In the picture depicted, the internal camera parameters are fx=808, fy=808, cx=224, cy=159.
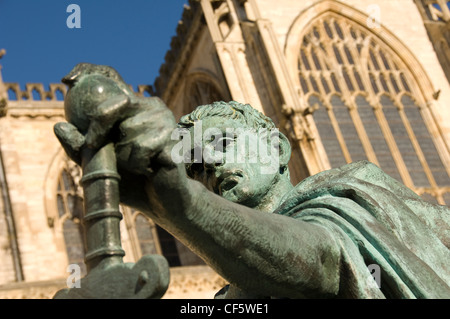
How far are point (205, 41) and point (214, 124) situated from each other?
15.4 metres

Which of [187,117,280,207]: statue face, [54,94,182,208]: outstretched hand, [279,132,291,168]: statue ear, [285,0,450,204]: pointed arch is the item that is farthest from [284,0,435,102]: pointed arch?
[54,94,182,208]: outstretched hand

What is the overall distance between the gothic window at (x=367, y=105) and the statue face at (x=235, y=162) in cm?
1283

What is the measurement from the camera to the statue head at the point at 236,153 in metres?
1.66

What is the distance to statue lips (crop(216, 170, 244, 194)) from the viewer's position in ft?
5.40

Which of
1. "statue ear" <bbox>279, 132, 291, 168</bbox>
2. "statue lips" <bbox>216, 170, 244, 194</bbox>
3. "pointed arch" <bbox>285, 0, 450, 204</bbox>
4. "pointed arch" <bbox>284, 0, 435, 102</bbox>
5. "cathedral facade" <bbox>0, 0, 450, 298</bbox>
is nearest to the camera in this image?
"statue lips" <bbox>216, 170, 244, 194</bbox>

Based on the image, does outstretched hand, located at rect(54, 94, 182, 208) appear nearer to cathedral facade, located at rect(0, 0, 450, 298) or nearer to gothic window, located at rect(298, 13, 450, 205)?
cathedral facade, located at rect(0, 0, 450, 298)

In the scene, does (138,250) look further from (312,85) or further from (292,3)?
(292,3)

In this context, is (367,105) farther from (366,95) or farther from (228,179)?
(228,179)

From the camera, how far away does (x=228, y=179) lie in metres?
1.65

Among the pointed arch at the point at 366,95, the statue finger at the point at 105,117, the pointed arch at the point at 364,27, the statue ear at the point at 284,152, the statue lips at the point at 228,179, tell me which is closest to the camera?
the statue finger at the point at 105,117

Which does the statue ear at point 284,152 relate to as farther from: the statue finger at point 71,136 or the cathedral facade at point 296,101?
the cathedral facade at point 296,101

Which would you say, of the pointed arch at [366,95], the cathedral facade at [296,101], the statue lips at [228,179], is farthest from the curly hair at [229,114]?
the pointed arch at [366,95]

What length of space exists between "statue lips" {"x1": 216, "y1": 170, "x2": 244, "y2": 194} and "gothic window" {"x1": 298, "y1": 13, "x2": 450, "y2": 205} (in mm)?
12908

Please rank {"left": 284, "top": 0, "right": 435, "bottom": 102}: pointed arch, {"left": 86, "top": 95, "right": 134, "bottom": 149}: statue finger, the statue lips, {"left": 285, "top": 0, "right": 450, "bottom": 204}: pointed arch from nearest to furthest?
1. {"left": 86, "top": 95, "right": 134, "bottom": 149}: statue finger
2. the statue lips
3. {"left": 285, "top": 0, "right": 450, "bottom": 204}: pointed arch
4. {"left": 284, "top": 0, "right": 435, "bottom": 102}: pointed arch
